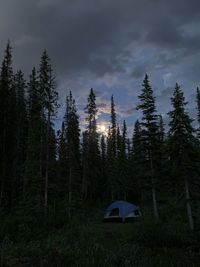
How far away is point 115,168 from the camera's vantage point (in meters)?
52.3

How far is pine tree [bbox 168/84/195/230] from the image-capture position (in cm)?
2550

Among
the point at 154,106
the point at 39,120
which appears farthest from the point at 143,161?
the point at 39,120

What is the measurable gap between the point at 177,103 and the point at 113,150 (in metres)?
30.9

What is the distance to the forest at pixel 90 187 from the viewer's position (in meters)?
12.1

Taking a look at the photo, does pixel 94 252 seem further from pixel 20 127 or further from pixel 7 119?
pixel 20 127

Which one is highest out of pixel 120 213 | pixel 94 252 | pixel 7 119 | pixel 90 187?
pixel 7 119

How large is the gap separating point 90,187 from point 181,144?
97.2 ft

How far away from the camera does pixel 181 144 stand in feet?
84.1

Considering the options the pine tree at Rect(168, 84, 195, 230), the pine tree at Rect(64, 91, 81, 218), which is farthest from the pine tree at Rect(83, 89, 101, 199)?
the pine tree at Rect(168, 84, 195, 230)

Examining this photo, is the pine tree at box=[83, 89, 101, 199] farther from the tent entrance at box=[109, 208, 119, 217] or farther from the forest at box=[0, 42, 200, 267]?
the tent entrance at box=[109, 208, 119, 217]

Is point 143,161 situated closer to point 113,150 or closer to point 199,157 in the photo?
point 199,157

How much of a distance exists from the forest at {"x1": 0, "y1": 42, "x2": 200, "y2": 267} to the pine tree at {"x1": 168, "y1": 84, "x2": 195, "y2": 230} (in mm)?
84

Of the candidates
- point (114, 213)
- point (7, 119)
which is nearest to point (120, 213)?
point (114, 213)

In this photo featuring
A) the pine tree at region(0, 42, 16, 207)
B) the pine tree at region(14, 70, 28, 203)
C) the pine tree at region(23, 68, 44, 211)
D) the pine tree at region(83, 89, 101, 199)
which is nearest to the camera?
the pine tree at region(23, 68, 44, 211)
